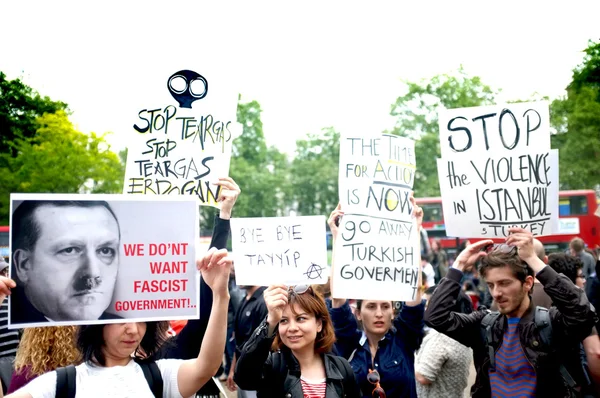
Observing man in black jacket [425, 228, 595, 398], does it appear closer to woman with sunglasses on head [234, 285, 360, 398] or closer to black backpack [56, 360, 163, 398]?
woman with sunglasses on head [234, 285, 360, 398]

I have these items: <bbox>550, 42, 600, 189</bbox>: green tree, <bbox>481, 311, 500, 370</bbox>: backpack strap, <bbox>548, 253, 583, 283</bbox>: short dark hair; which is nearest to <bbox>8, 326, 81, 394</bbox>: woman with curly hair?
<bbox>481, 311, 500, 370</bbox>: backpack strap

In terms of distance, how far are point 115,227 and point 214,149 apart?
5.56 feet

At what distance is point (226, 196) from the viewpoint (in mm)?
4402

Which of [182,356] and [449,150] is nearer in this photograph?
[182,356]

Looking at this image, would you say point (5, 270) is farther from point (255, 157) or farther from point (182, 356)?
point (255, 157)

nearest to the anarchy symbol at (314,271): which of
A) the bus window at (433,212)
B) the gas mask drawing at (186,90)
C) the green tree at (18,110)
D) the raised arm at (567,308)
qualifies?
the raised arm at (567,308)

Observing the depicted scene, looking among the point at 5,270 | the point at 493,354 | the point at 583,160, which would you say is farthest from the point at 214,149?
the point at 583,160

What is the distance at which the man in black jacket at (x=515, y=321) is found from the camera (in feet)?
12.6

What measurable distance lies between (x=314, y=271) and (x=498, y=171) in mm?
1605

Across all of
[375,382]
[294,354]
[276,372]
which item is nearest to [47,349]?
[276,372]

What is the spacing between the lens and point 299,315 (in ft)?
13.1

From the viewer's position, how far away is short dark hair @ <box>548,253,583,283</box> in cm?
580

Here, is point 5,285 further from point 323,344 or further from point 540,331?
point 540,331

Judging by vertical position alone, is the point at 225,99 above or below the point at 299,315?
above
